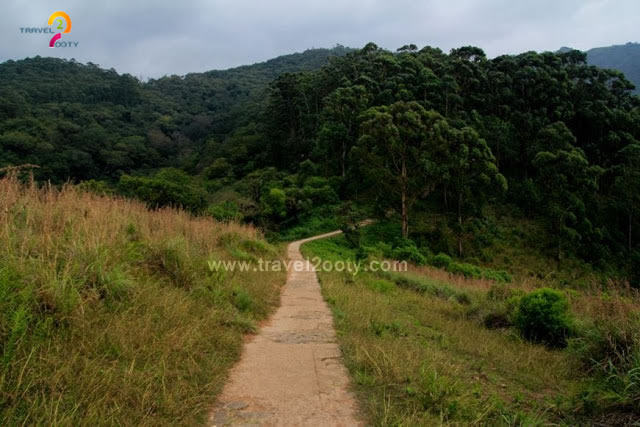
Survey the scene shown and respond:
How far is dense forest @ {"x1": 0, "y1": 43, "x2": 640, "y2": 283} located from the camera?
88.6 feet

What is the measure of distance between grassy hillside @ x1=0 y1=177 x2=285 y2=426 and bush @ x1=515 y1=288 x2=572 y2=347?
4770 mm

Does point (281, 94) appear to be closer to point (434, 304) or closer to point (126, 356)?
point (434, 304)

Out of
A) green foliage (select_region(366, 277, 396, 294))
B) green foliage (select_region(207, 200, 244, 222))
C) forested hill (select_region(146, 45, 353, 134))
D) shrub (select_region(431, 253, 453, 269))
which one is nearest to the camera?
green foliage (select_region(366, 277, 396, 294))

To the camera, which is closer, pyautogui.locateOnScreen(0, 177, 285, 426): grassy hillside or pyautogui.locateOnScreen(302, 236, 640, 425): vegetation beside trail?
pyautogui.locateOnScreen(0, 177, 285, 426): grassy hillside

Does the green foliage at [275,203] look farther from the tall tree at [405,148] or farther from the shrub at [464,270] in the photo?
the shrub at [464,270]

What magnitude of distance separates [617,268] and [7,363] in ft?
115

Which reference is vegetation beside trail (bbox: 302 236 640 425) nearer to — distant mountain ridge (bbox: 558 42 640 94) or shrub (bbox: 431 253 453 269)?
shrub (bbox: 431 253 453 269)

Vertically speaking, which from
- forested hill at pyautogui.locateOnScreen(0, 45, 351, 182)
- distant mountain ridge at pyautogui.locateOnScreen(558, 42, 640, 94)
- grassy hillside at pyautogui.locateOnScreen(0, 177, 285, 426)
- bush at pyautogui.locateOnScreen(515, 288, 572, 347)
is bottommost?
bush at pyautogui.locateOnScreen(515, 288, 572, 347)

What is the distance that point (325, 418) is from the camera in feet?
9.73

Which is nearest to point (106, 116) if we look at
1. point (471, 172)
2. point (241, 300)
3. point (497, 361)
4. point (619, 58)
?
point (471, 172)

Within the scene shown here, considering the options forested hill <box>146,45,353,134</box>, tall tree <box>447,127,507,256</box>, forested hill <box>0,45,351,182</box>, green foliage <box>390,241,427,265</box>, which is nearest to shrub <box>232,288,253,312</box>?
green foliage <box>390,241,427,265</box>

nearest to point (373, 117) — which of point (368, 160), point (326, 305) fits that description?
point (368, 160)

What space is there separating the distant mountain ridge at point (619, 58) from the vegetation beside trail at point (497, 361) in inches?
5065

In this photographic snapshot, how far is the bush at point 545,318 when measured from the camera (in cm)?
614
